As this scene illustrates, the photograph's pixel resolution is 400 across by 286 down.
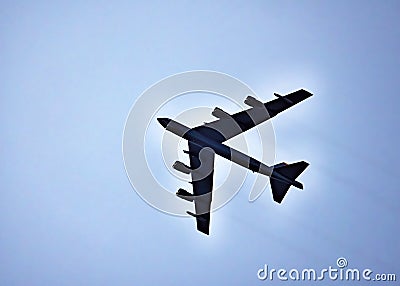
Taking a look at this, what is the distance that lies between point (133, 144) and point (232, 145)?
25.1 feet

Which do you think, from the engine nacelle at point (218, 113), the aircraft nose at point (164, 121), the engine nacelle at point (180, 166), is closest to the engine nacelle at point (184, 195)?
the engine nacelle at point (180, 166)

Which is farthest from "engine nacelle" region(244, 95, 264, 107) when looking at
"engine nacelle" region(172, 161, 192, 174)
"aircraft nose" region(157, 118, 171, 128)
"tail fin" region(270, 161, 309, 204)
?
"engine nacelle" region(172, 161, 192, 174)

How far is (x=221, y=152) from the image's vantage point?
37.6 metres

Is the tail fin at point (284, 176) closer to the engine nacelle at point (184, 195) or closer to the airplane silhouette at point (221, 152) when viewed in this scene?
the airplane silhouette at point (221, 152)

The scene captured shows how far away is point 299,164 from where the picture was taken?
1512 inches

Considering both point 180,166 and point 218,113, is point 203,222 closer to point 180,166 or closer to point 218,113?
point 180,166

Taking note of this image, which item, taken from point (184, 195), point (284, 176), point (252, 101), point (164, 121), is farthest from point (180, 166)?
point (284, 176)

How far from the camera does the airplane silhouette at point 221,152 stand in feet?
123

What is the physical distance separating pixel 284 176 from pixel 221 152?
4987 mm

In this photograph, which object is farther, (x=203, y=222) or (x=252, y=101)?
(x=203, y=222)

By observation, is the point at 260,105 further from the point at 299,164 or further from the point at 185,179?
the point at 185,179

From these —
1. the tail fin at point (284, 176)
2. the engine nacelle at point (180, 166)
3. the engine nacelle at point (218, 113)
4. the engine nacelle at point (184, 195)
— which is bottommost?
the engine nacelle at point (184, 195)

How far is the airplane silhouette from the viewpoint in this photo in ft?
123

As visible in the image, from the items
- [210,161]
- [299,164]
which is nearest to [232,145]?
[210,161]
